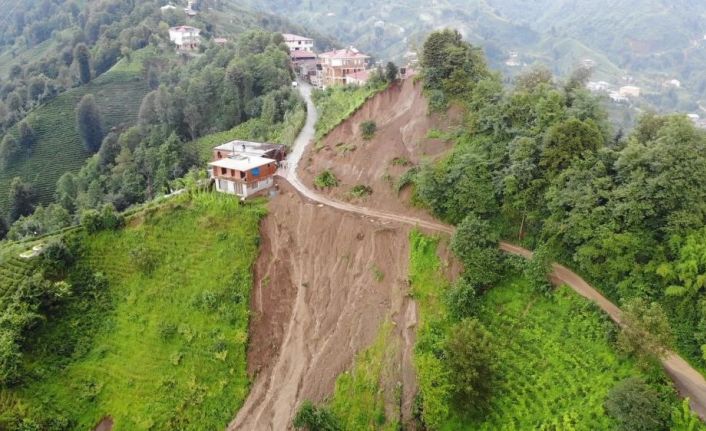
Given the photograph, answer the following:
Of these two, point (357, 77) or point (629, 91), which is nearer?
point (357, 77)

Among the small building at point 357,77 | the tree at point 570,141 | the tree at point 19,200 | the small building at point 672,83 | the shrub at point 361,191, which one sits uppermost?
the tree at point 570,141

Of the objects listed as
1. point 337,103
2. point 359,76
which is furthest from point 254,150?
point 359,76

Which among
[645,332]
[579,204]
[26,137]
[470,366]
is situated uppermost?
[579,204]

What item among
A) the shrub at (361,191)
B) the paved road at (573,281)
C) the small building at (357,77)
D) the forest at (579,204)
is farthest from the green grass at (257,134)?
the forest at (579,204)

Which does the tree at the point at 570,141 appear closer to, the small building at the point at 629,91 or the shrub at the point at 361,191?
the shrub at the point at 361,191

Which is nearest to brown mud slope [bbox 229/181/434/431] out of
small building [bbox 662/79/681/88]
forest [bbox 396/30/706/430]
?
forest [bbox 396/30/706/430]

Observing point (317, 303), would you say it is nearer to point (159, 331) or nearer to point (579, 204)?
point (159, 331)

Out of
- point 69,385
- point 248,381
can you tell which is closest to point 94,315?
point 69,385
